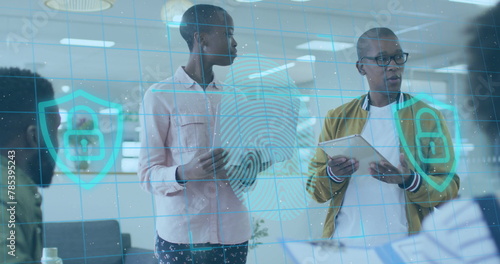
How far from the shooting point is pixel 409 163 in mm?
1493

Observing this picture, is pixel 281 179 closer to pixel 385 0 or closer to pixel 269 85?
pixel 269 85

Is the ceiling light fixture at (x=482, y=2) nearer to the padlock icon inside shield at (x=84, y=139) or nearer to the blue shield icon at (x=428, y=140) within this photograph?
the blue shield icon at (x=428, y=140)

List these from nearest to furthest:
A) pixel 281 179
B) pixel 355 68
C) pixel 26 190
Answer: pixel 26 190 < pixel 281 179 < pixel 355 68

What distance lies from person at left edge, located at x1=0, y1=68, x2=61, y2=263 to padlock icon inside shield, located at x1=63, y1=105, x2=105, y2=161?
2cm

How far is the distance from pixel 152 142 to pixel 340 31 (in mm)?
543

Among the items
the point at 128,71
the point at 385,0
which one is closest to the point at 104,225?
the point at 128,71

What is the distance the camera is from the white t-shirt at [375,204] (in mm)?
1430

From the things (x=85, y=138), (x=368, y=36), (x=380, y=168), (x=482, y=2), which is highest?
(x=482, y=2)

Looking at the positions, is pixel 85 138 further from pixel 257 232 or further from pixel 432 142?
pixel 432 142

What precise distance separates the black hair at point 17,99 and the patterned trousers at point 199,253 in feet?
1.08

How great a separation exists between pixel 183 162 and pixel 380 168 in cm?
48

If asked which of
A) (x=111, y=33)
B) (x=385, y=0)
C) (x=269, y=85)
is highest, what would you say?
(x=385, y=0)

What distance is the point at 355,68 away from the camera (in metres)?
1.48

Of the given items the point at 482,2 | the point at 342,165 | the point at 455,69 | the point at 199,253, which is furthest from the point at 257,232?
the point at 482,2
